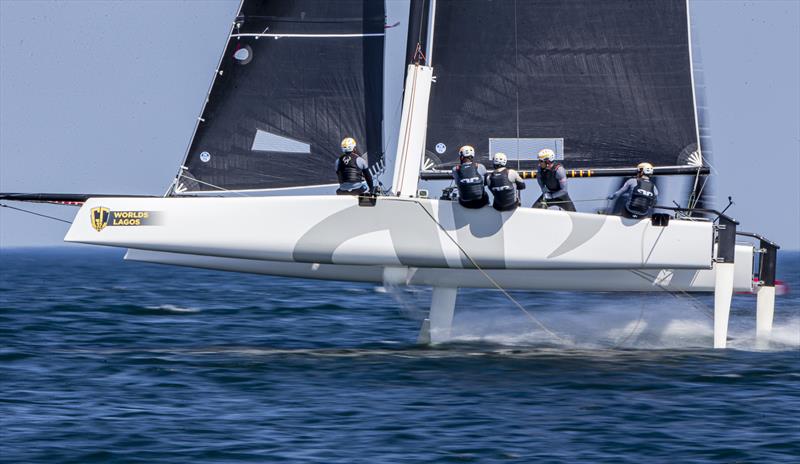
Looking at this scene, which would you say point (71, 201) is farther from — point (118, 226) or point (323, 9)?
point (323, 9)

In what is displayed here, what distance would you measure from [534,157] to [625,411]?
187 inches

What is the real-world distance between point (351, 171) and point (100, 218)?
2.91m

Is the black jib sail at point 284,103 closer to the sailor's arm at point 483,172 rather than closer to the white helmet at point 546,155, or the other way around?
the sailor's arm at point 483,172

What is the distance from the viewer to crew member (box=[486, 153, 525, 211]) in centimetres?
1453

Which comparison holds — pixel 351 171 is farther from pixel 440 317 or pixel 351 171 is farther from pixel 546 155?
pixel 440 317

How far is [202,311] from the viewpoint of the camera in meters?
23.3

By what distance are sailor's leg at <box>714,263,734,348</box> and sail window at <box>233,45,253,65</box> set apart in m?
6.05

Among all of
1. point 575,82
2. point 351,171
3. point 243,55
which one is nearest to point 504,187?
point 351,171

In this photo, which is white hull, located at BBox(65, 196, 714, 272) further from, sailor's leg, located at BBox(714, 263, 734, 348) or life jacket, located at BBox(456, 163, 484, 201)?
sailor's leg, located at BBox(714, 263, 734, 348)

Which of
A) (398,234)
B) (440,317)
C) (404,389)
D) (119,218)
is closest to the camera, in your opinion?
(404,389)

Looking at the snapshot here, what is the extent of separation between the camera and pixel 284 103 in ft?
51.8

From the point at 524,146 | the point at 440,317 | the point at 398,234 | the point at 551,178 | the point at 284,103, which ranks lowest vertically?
the point at 440,317

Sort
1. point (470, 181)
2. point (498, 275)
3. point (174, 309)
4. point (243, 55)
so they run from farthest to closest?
point (174, 309)
point (243, 55)
point (498, 275)
point (470, 181)

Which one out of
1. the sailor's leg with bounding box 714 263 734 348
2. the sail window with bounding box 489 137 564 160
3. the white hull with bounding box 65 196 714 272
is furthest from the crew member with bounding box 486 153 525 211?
the sailor's leg with bounding box 714 263 734 348
